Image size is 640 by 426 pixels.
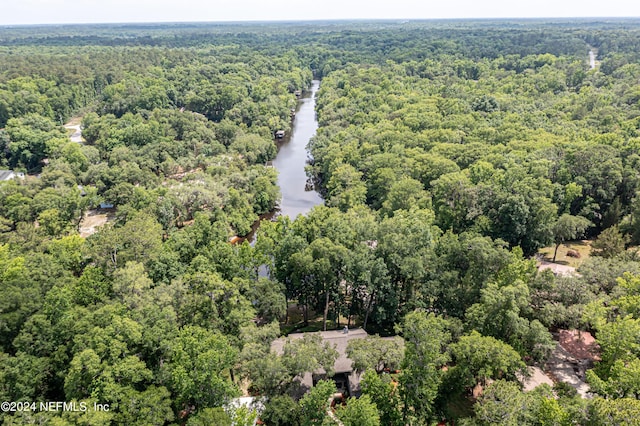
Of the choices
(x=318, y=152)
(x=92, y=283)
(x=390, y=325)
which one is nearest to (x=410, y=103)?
(x=318, y=152)

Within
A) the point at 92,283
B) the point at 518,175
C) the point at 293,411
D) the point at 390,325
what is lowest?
the point at 390,325

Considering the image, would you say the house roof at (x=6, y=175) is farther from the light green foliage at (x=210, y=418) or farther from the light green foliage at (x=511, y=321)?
the light green foliage at (x=511, y=321)

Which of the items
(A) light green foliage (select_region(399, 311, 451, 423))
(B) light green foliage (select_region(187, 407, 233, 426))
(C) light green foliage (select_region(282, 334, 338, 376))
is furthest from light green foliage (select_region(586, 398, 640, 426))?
(B) light green foliage (select_region(187, 407, 233, 426))

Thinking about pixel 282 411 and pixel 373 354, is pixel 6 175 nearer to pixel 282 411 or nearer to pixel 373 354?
Result: pixel 282 411

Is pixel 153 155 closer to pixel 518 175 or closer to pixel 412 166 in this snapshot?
pixel 412 166

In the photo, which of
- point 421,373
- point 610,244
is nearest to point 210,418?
point 421,373

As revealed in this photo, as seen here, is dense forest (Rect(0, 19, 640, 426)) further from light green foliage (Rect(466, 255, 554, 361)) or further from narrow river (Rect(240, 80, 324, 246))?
narrow river (Rect(240, 80, 324, 246))

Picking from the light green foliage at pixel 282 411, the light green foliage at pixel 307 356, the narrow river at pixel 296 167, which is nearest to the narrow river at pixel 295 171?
the narrow river at pixel 296 167
